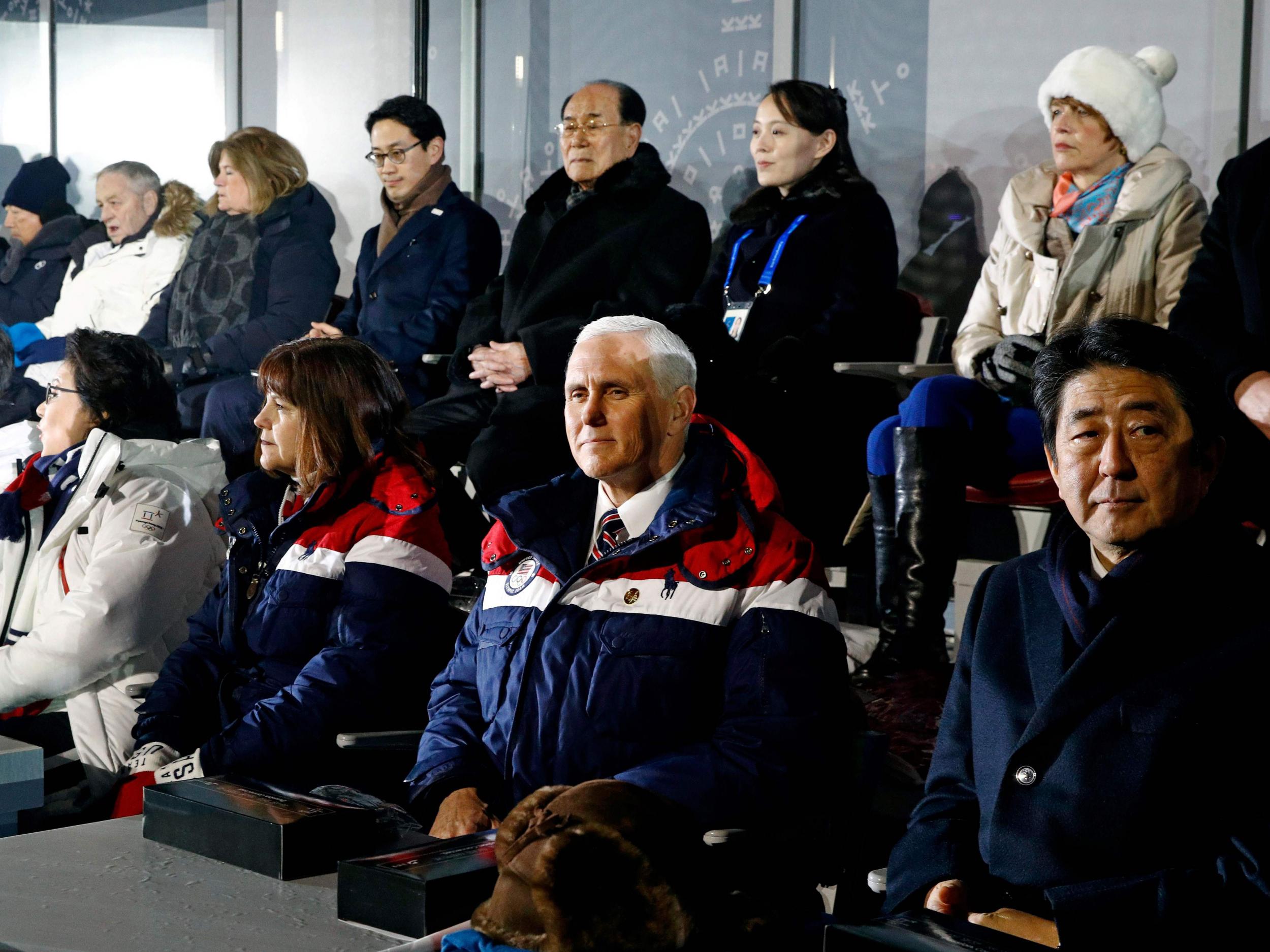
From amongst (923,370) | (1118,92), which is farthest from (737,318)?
(1118,92)

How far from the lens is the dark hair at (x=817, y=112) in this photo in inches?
150

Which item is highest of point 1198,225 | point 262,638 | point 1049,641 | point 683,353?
point 1198,225

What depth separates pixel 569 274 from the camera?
13.0 ft

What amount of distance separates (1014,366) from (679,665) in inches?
58.9

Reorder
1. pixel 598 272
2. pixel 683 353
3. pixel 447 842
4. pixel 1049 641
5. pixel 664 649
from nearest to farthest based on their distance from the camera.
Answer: pixel 447 842 < pixel 1049 641 < pixel 664 649 < pixel 683 353 < pixel 598 272

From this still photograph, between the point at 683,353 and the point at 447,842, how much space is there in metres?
1.02

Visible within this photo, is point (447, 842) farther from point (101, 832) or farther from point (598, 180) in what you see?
point (598, 180)

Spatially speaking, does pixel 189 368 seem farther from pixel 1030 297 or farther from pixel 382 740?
pixel 382 740

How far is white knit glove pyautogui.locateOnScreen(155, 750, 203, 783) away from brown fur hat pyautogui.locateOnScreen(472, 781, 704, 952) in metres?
1.43

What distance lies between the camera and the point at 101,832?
1733 mm

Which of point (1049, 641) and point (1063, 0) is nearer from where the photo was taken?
point (1049, 641)

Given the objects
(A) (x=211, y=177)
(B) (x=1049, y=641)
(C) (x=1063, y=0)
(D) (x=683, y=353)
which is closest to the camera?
(B) (x=1049, y=641)

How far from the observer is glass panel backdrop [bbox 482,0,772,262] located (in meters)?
5.41

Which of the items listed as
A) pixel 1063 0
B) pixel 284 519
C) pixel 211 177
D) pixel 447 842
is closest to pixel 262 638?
pixel 284 519
